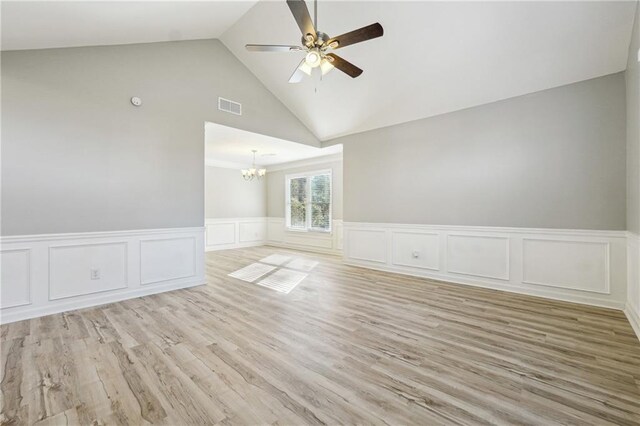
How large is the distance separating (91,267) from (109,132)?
1.72m

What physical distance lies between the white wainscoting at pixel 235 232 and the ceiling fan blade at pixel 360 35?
21.5 ft

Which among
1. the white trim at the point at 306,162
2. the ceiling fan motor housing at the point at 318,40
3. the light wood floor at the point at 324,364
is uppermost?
the ceiling fan motor housing at the point at 318,40

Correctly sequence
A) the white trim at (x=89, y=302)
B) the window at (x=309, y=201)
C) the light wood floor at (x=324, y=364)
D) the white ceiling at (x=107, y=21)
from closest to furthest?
the light wood floor at (x=324, y=364), the white ceiling at (x=107, y=21), the white trim at (x=89, y=302), the window at (x=309, y=201)

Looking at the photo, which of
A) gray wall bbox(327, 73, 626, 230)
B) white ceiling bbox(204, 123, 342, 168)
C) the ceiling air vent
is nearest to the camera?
gray wall bbox(327, 73, 626, 230)

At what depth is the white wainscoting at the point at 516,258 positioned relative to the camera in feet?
11.1

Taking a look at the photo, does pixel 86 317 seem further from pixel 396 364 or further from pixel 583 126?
pixel 583 126

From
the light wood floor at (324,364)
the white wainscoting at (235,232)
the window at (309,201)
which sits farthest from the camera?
the white wainscoting at (235,232)

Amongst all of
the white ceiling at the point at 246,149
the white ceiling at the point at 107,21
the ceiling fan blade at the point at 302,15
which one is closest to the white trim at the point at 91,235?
the white ceiling at the point at 246,149

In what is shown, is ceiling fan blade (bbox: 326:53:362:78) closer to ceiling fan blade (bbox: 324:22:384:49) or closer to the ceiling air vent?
ceiling fan blade (bbox: 324:22:384:49)

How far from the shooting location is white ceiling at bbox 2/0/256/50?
2.60 m

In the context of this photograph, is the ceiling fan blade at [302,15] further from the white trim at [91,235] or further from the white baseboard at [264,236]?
the white baseboard at [264,236]

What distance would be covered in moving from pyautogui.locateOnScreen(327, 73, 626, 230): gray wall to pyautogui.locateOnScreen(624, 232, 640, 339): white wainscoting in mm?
434

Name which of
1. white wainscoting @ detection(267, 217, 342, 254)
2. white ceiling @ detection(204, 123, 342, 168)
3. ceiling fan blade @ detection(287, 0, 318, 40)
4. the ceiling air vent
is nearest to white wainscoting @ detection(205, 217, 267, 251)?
white wainscoting @ detection(267, 217, 342, 254)

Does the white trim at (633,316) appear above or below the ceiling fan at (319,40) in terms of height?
below
